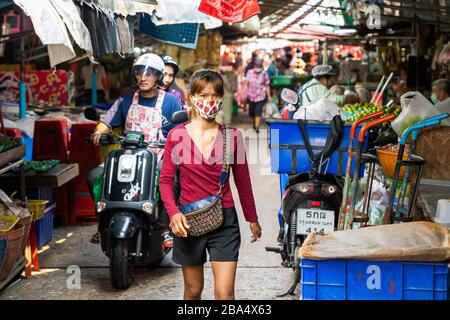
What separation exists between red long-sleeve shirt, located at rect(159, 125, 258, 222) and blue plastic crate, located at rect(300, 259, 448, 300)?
2.74 ft

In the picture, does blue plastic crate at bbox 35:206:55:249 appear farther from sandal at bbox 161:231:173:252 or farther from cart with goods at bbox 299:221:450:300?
cart with goods at bbox 299:221:450:300

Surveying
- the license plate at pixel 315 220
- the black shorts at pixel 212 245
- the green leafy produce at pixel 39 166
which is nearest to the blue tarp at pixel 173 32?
the green leafy produce at pixel 39 166

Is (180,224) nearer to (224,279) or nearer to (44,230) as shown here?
(224,279)

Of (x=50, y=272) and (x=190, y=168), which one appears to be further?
(x=50, y=272)

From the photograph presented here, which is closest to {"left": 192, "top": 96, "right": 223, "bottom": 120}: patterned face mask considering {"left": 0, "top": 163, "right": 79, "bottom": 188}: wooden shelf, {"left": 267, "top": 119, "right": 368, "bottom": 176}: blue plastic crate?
{"left": 267, "top": 119, "right": 368, "bottom": 176}: blue plastic crate

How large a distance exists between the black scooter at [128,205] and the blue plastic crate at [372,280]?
258 centimetres

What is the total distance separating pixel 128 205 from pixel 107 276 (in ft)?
3.16

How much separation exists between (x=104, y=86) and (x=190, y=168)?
42.1 feet

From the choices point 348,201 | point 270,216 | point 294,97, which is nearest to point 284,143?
point 348,201

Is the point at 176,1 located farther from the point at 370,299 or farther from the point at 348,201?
the point at 370,299

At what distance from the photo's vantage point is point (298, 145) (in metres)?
6.40

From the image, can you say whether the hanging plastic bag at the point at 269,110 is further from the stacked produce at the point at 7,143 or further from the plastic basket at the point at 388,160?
the plastic basket at the point at 388,160

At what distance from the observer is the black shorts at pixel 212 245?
476cm

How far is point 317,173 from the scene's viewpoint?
6.33 m
